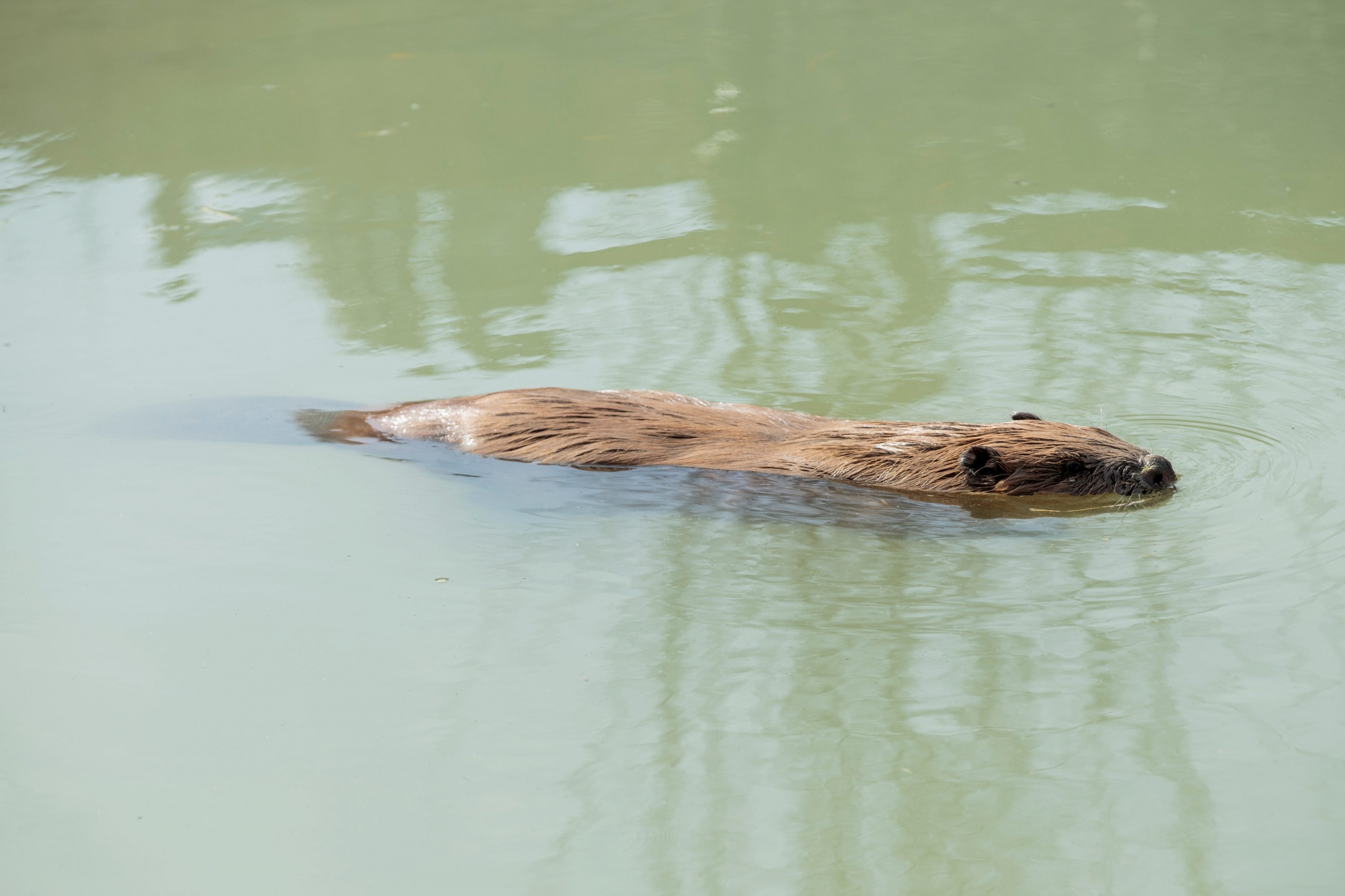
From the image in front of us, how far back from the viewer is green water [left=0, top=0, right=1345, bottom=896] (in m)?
3.51

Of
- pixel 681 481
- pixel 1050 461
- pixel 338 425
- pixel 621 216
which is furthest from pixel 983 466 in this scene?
pixel 621 216

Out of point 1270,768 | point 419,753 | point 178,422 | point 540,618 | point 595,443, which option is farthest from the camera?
point 178,422

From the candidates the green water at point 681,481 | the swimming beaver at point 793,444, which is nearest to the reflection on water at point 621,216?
the green water at point 681,481

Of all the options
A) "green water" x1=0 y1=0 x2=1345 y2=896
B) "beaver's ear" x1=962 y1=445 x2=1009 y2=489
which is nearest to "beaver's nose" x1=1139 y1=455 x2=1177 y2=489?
"green water" x1=0 y1=0 x2=1345 y2=896

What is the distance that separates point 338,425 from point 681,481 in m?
1.64

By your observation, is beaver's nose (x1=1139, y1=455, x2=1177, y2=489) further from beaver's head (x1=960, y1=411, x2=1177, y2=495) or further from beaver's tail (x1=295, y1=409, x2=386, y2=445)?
beaver's tail (x1=295, y1=409, x2=386, y2=445)

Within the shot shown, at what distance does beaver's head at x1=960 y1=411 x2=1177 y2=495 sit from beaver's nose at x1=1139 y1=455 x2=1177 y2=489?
0.10ft

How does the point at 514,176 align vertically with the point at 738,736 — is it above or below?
above

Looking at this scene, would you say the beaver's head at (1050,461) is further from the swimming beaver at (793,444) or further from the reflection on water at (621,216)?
the reflection on water at (621,216)

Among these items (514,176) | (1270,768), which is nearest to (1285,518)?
(1270,768)

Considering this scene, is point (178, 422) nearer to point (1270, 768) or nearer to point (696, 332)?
point (696, 332)

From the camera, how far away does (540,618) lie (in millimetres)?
4457

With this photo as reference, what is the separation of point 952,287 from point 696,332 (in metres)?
1.38

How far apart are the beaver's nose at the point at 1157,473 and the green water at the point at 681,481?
16 cm
